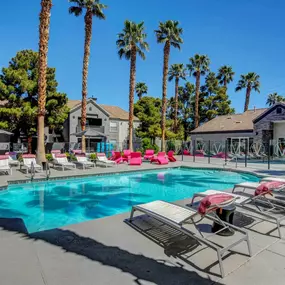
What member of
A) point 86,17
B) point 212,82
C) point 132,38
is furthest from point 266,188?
point 212,82

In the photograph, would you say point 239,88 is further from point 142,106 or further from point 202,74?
point 142,106

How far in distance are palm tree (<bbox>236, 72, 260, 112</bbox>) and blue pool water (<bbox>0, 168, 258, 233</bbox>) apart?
2957 centimetres

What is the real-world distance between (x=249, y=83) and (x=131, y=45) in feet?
83.8

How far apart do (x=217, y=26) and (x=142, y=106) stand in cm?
2004

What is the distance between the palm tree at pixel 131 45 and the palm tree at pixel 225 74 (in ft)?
72.7

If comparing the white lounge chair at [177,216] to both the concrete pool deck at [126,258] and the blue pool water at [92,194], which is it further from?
the blue pool water at [92,194]

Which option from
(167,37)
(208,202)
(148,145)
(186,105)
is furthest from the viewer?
(186,105)

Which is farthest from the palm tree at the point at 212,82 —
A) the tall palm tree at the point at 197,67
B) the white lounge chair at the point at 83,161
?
the white lounge chair at the point at 83,161

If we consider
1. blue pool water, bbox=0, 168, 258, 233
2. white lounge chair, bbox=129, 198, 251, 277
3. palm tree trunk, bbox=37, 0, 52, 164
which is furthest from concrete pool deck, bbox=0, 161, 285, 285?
palm tree trunk, bbox=37, 0, 52, 164

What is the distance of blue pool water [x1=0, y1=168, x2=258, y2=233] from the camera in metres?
7.45

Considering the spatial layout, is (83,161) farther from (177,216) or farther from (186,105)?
(186,105)

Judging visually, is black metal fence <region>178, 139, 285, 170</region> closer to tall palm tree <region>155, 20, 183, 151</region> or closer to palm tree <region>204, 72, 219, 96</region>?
tall palm tree <region>155, 20, 183, 151</region>

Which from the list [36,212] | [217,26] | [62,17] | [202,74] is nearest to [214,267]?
[36,212]

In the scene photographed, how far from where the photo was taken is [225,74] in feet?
134
